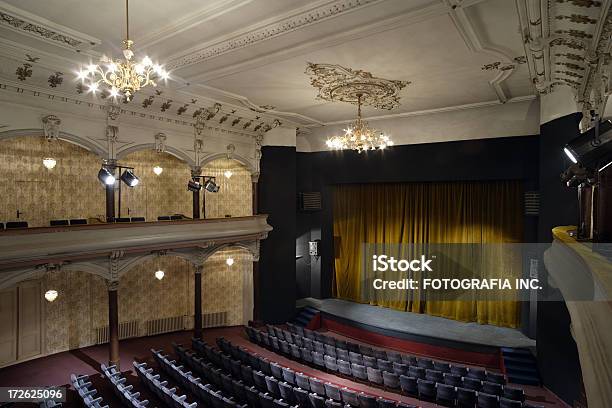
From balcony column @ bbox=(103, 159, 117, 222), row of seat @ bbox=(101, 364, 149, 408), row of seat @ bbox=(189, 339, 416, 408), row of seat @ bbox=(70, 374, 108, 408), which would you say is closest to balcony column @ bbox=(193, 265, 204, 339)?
row of seat @ bbox=(189, 339, 416, 408)

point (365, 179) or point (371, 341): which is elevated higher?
point (365, 179)

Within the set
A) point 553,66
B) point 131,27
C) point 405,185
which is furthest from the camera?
point 405,185

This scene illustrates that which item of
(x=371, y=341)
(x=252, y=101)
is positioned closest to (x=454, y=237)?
(x=371, y=341)

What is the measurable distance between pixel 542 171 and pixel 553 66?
3155mm

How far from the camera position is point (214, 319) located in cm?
1432

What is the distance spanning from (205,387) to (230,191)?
322 inches

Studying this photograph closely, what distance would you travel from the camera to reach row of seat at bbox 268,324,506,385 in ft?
29.5

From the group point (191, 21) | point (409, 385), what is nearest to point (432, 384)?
point (409, 385)

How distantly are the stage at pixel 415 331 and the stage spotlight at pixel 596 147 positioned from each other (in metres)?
8.23

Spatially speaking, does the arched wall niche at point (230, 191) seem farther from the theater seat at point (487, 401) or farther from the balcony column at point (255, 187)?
the theater seat at point (487, 401)

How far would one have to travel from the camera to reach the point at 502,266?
12.7 meters

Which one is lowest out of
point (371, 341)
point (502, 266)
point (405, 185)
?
point (371, 341)

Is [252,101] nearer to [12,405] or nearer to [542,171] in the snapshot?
[542,171]

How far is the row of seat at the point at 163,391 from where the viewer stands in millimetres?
7426
